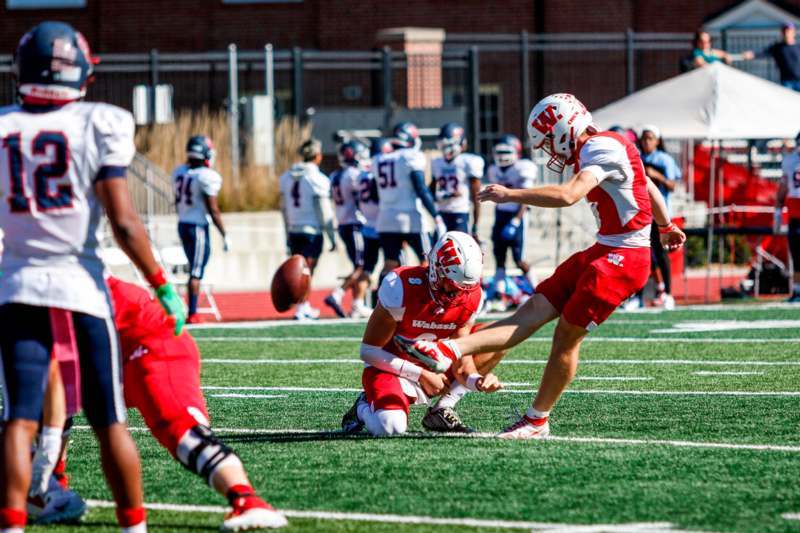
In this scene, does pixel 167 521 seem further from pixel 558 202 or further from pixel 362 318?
pixel 362 318

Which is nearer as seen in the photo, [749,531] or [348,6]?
[749,531]

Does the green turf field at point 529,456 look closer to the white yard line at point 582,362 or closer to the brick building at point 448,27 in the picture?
the white yard line at point 582,362

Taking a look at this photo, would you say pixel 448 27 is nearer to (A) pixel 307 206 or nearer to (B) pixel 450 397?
(A) pixel 307 206

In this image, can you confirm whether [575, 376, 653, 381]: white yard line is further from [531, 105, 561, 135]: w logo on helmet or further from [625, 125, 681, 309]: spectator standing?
[625, 125, 681, 309]: spectator standing

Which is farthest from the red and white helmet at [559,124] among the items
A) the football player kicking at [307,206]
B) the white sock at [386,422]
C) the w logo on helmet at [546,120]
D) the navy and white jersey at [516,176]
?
the navy and white jersey at [516,176]

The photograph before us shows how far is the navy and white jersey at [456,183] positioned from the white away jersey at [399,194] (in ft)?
2.19

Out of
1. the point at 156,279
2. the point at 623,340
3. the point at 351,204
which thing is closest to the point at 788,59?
the point at 351,204

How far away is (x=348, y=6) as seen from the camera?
1207 inches

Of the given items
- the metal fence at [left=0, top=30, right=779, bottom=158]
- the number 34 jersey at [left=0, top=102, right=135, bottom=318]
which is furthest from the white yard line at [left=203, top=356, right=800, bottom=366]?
the metal fence at [left=0, top=30, right=779, bottom=158]

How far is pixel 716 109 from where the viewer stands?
17047mm

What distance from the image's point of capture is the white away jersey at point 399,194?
51.3 ft

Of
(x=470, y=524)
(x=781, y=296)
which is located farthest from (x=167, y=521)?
(x=781, y=296)

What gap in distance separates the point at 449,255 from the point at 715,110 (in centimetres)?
1060

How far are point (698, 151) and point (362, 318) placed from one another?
27.2ft
